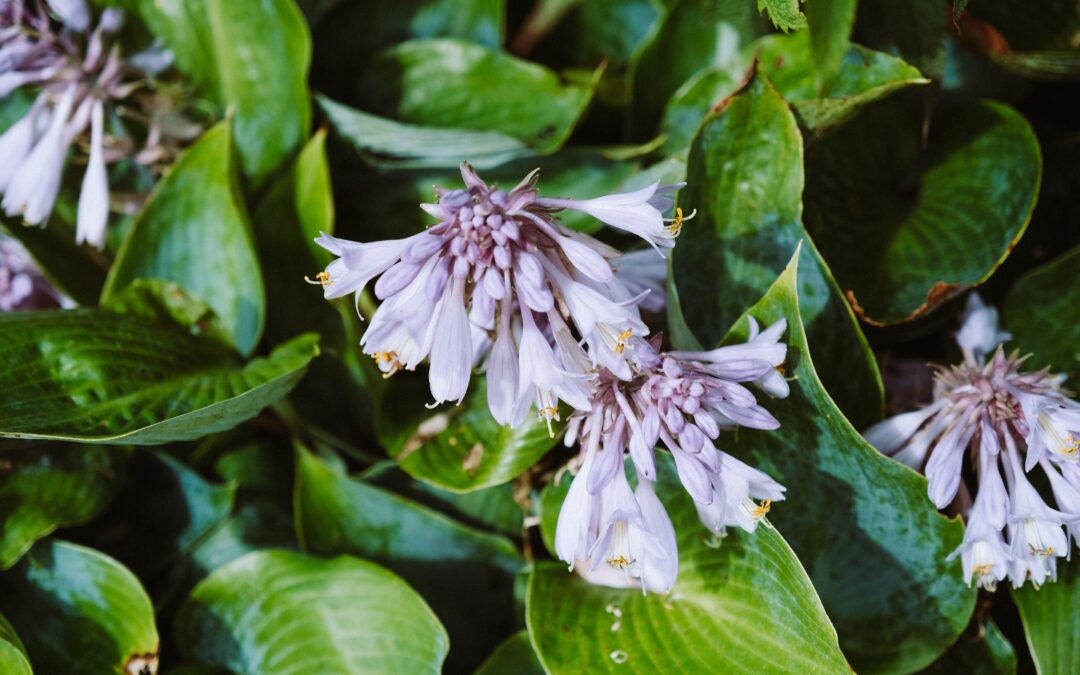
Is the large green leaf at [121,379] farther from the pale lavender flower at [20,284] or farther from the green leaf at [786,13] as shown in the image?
the green leaf at [786,13]

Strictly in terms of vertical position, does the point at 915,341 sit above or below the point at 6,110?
below

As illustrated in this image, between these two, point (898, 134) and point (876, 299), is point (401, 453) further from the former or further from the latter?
point (898, 134)

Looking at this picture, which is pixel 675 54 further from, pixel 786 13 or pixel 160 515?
pixel 160 515

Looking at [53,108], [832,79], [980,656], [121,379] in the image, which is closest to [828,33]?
[832,79]

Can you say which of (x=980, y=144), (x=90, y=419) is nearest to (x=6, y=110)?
(x=90, y=419)

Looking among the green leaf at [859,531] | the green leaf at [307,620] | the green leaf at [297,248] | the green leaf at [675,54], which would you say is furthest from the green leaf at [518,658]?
the green leaf at [675,54]

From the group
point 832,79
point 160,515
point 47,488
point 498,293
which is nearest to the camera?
point 498,293
